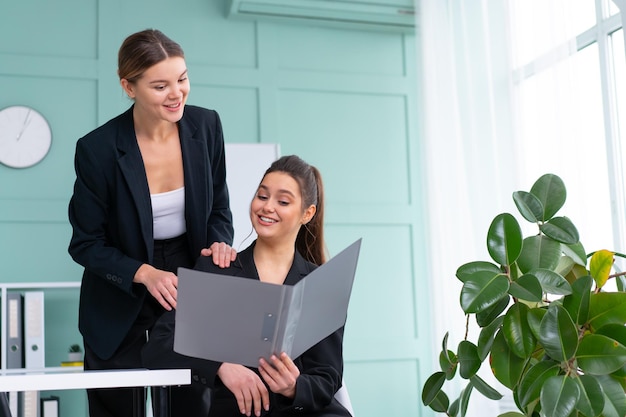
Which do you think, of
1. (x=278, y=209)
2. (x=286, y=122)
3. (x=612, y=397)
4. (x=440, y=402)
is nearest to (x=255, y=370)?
(x=278, y=209)

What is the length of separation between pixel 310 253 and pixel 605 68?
6.93 feet

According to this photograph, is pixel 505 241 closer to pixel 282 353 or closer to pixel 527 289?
pixel 527 289

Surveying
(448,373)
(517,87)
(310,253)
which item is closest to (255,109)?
(517,87)

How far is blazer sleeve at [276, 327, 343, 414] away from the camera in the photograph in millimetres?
1610

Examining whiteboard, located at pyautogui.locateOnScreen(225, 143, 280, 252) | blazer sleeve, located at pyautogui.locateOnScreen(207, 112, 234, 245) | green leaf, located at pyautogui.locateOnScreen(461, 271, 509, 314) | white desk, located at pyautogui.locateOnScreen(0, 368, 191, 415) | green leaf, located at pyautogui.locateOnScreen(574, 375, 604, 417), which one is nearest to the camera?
white desk, located at pyautogui.locateOnScreen(0, 368, 191, 415)

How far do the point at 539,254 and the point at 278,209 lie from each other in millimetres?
609

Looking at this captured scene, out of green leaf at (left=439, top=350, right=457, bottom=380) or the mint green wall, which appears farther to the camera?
the mint green wall

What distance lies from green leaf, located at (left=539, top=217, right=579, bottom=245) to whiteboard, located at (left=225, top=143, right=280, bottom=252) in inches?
93.3

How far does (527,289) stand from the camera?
1613 millimetres

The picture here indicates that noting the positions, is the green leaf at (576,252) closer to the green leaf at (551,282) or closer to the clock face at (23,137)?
the green leaf at (551,282)

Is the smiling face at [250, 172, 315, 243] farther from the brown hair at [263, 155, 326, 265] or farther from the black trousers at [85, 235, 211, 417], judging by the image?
the black trousers at [85, 235, 211, 417]

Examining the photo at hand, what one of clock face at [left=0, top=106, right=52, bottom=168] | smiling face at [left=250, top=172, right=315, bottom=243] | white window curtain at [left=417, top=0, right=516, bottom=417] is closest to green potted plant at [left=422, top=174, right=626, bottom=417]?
smiling face at [left=250, top=172, right=315, bottom=243]

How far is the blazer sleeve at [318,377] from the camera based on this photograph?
1610 mm

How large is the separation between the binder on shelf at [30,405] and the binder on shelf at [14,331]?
0.14 meters
